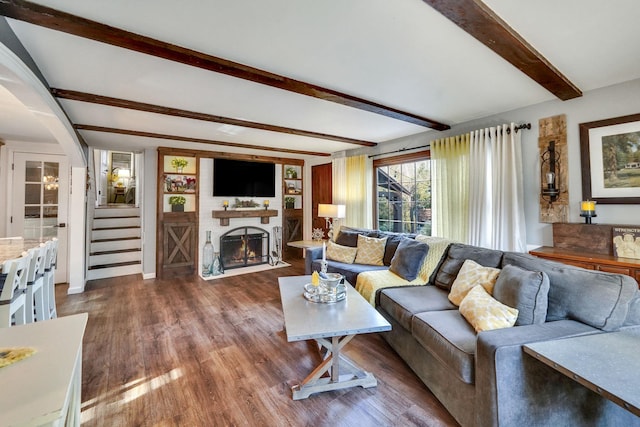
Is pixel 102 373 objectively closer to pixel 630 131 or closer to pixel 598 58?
pixel 598 58

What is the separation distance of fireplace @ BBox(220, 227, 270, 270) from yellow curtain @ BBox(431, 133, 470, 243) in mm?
3523

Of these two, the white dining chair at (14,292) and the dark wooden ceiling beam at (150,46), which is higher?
the dark wooden ceiling beam at (150,46)

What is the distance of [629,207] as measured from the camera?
8.34 ft

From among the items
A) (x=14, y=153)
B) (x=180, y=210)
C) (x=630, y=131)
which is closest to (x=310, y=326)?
(x=630, y=131)

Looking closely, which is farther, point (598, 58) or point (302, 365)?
point (302, 365)

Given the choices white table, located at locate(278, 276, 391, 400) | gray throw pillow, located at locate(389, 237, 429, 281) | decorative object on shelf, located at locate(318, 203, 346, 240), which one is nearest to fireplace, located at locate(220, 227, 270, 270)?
decorative object on shelf, located at locate(318, 203, 346, 240)

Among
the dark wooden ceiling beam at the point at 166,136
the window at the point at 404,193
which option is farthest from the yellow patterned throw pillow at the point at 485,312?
the dark wooden ceiling beam at the point at 166,136

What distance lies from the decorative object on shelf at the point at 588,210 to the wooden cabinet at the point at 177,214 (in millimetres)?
5535

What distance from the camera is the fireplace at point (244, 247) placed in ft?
18.2

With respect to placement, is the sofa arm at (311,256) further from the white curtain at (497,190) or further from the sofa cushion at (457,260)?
the white curtain at (497,190)

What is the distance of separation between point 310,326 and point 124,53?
228 cm

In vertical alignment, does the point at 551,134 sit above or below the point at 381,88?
below

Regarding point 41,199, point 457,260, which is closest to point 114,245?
point 41,199

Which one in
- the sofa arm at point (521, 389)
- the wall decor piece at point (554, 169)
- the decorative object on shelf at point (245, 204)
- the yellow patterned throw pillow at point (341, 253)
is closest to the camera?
the sofa arm at point (521, 389)
